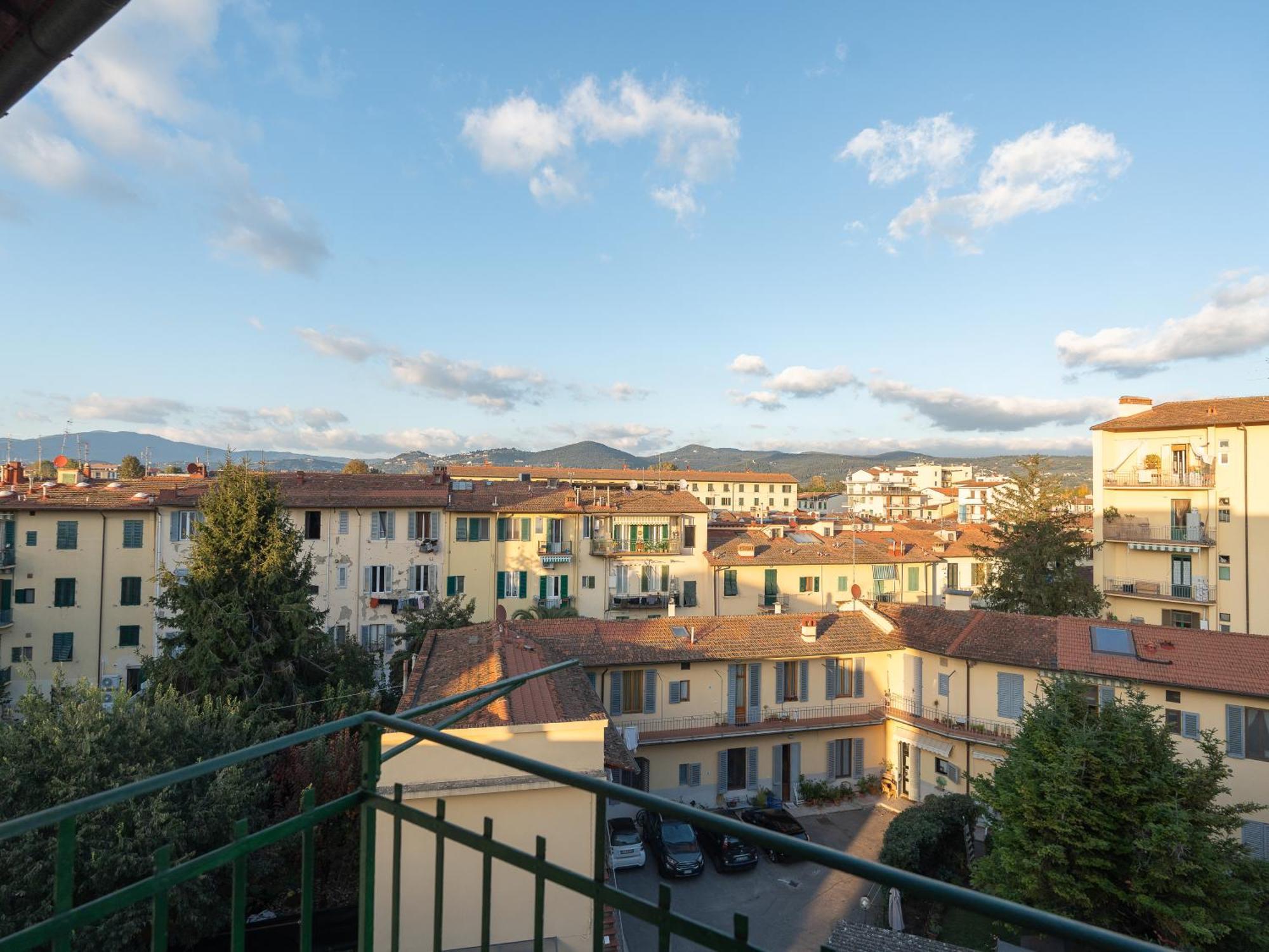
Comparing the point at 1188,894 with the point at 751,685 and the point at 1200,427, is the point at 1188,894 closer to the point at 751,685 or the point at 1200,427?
the point at 751,685

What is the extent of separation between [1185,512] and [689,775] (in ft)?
70.8

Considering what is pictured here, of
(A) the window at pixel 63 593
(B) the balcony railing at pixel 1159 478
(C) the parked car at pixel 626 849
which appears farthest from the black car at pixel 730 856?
(A) the window at pixel 63 593

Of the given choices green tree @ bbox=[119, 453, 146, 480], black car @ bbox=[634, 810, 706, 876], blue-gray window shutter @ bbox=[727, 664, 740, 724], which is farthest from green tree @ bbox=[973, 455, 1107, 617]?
green tree @ bbox=[119, 453, 146, 480]

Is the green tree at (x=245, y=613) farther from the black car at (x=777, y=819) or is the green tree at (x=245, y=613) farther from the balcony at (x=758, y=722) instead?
the black car at (x=777, y=819)

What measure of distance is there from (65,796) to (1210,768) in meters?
18.6

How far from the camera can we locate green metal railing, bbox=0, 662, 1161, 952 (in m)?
1.44

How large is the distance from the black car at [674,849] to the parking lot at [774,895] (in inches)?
9.3

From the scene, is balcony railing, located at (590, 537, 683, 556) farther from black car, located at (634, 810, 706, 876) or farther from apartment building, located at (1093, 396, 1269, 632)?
apartment building, located at (1093, 396, 1269, 632)

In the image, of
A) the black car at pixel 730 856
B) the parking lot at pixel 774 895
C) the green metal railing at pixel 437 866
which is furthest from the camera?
the black car at pixel 730 856

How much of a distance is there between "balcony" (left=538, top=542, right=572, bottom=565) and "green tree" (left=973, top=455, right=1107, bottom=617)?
17.8 m

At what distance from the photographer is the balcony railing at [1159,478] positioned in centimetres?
2559

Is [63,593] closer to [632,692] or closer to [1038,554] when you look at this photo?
[632,692]

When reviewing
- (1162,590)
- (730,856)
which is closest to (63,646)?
(730,856)

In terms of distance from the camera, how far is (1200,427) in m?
25.9
